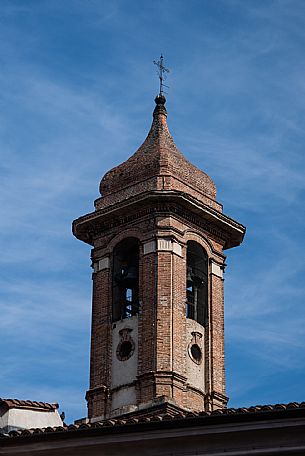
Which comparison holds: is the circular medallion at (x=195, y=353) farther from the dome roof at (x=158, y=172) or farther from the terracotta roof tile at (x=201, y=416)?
the terracotta roof tile at (x=201, y=416)

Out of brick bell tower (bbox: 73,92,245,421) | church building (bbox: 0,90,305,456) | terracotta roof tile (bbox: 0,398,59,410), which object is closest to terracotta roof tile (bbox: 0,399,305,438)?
terracotta roof tile (bbox: 0,398,59,410)

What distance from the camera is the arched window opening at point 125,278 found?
2748cm

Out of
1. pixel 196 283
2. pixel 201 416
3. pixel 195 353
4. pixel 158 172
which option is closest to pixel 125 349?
pixel 195 353

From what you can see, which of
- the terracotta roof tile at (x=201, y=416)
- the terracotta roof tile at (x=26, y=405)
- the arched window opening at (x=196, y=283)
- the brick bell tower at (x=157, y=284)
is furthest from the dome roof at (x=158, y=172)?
the terracotta roof tile at (x=201, y=416)

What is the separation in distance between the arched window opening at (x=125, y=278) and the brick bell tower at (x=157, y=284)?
0.07 ft

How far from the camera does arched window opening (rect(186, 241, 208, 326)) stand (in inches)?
1085

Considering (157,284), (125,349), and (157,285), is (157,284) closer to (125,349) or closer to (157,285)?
(157,285)

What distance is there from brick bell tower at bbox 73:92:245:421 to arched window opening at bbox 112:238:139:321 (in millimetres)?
23

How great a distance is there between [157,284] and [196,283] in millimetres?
1757

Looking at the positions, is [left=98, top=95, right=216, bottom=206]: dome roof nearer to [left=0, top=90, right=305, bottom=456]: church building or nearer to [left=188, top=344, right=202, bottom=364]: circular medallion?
[left=0, top=90, right=305, bottom=456]: church building

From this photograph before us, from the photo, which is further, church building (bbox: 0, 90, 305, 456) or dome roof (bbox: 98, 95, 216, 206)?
dome roof (bbox: 98, 95, 216, 206)

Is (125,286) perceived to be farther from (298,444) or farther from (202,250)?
(298,444)

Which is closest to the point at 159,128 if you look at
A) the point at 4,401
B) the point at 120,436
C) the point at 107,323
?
the point at 107,323

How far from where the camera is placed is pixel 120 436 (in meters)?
14.3
